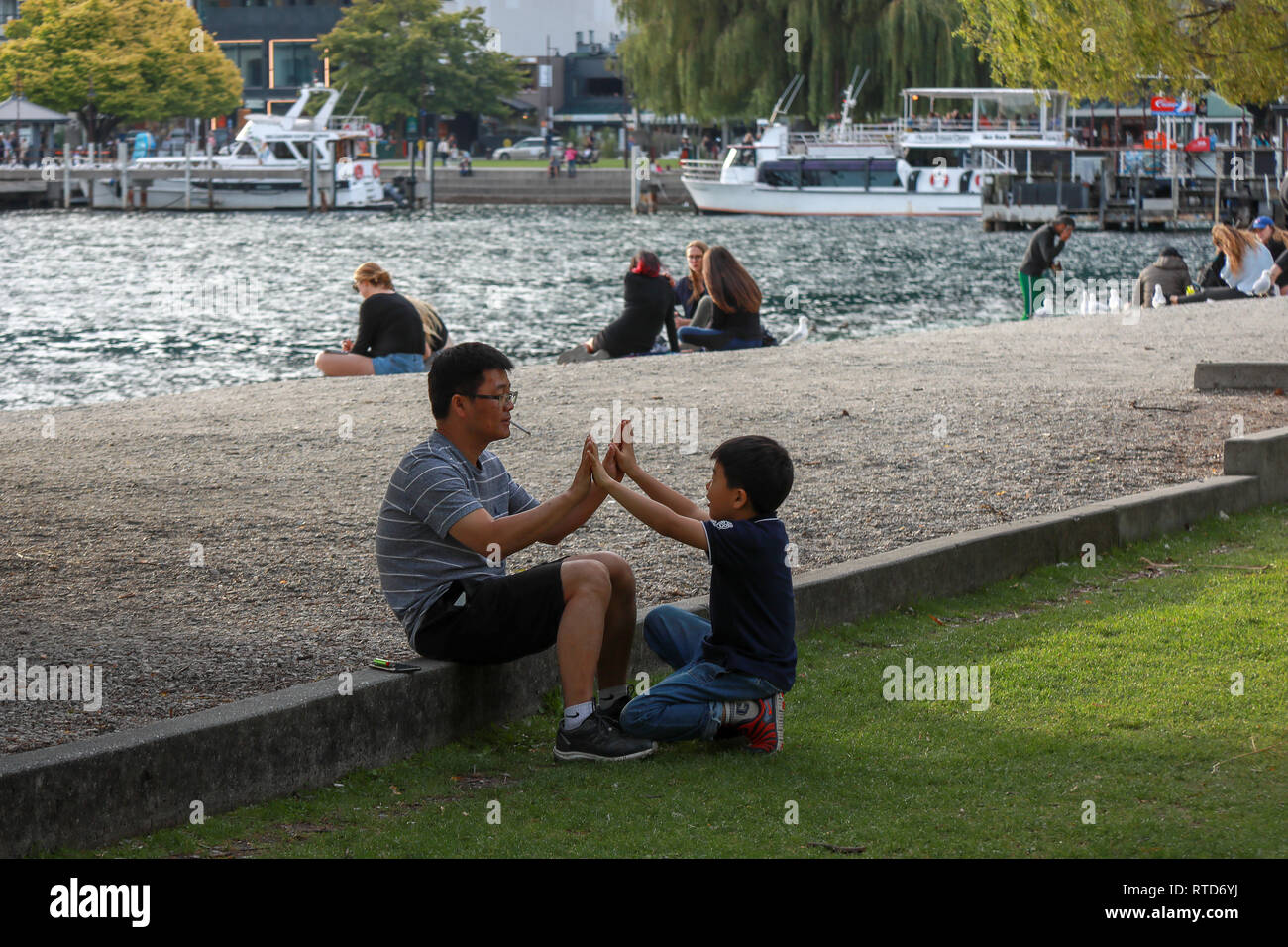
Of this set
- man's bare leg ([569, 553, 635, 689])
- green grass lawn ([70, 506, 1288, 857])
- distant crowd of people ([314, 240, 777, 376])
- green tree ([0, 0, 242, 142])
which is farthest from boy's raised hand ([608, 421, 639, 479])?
green tree ([0, 0, 242, 142])

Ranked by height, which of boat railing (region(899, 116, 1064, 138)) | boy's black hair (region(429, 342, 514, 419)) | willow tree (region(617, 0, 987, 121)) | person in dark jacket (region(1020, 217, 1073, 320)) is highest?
willow tree (region(617, 0, 987, 121))

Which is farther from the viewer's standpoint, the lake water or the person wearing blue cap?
the lake water

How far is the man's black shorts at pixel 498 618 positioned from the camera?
5.77m

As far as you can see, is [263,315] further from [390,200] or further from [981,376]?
[390,200]

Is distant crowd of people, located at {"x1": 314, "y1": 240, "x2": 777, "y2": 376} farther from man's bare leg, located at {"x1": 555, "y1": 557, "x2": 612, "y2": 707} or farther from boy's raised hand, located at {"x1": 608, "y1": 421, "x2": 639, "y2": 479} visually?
man's bare leg, located at {"x1": 555, "y1": 557, "x2": 612, "y2": 707}

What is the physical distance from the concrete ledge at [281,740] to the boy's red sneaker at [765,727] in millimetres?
920

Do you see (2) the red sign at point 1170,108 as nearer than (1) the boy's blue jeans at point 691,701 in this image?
No

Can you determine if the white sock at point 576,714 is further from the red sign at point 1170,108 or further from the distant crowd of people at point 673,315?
the red sign at point 1170,108

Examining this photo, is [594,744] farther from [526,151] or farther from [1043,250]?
[526,151]

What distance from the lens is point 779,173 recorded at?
70.3 m

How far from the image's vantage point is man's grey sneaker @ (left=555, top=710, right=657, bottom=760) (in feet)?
18.5

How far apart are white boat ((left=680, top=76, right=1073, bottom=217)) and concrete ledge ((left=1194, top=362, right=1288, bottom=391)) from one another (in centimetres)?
5551

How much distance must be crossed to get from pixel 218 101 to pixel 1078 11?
280 ft

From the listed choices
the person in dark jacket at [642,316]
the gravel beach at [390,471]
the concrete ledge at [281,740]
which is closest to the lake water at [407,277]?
the person in dark jacket at [642,316]
